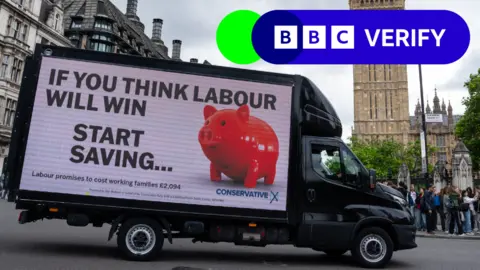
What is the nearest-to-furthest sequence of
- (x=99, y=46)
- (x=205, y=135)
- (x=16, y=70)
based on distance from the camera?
(x=205, y=135), (x=16, y=70), (x=99, y=46)

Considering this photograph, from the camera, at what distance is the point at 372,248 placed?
28.9ft

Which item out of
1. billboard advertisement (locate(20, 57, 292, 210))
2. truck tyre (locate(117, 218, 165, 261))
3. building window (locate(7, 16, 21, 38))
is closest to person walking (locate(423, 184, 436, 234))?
billboard advertisement (locate(20, 57, 292, 210))

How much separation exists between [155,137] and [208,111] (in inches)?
49.2

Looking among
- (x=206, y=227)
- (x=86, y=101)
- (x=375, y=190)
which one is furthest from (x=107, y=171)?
(x=375, y=190)

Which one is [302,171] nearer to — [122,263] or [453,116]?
[122,263]

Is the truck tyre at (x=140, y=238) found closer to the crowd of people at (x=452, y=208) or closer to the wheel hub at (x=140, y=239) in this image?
the wheel hub at (x=140, y=239)

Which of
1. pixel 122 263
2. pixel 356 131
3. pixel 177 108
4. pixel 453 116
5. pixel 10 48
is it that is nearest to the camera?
pixel 122 263

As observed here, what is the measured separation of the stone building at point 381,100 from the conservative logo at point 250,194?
105 meters

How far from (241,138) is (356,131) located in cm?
10719

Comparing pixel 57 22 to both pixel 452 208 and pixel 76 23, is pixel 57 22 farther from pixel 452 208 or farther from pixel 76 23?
pixel 452 208

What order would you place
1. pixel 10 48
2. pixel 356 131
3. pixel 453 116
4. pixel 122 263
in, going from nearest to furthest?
pixel 122 263
pixel 10 48
pixel 356 131
pixel 453 116

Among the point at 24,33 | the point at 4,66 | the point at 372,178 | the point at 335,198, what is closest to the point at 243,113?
the point at 335,198

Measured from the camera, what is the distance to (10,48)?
34375mm

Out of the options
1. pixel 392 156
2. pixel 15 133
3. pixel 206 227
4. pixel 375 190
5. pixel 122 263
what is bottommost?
pixel 122 263
